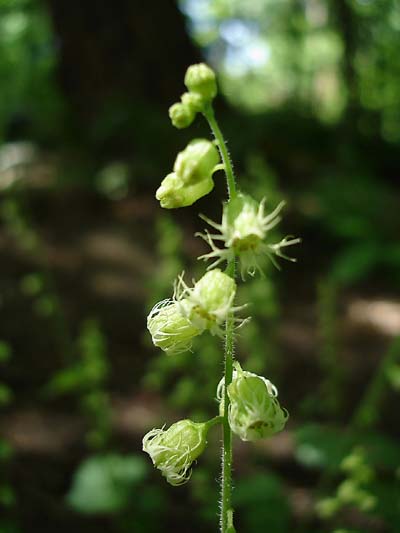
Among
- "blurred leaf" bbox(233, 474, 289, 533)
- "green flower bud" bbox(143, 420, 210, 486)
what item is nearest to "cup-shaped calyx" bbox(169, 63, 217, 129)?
"green flower bud" bbox(143, 420, 210, 486)

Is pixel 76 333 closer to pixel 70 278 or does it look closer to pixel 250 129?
pixel 70 278

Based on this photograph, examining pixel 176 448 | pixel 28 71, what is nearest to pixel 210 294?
pixel 176 448

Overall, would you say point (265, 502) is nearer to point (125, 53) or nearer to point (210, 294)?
point (210, 294)

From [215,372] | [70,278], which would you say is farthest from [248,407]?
[70,278]

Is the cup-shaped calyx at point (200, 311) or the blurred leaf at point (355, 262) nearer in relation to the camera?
the cup-shaped calyx at point (200, 311)

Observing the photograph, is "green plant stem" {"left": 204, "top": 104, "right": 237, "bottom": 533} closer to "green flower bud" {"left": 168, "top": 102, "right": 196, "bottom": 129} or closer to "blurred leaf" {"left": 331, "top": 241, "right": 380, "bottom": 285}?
"green flower bud" {"left": 168, "top": 102, "right": 196, "bottom": 129}

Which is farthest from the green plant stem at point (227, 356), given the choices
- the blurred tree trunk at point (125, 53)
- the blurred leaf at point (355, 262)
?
the blurred tree trunk at point (125, 53)

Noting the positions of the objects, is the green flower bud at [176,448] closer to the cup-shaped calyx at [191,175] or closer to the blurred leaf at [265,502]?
the cup-shaped calyx at [191,175]
